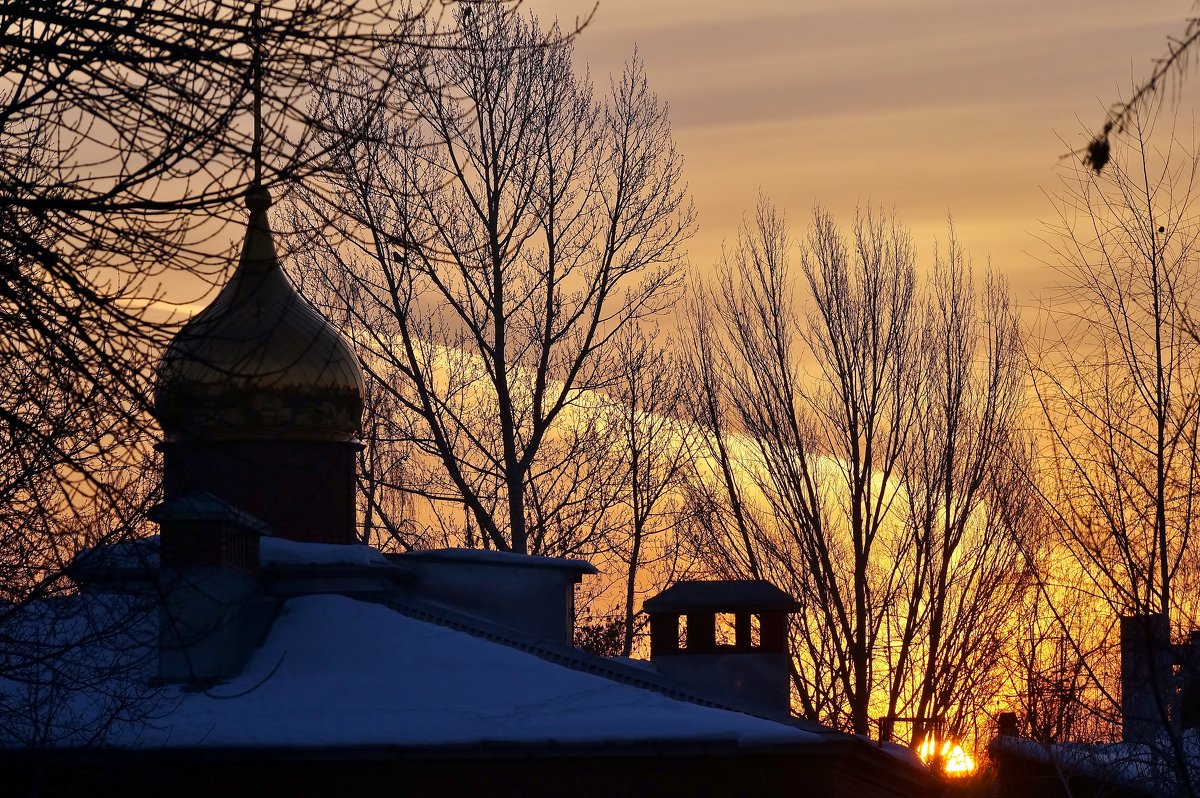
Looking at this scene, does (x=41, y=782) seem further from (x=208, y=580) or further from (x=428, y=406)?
(x=428, y=406)

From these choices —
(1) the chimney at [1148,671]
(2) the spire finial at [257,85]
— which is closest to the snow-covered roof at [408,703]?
(1) the chimney at [1148,671]

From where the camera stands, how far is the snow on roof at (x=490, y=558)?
765 inches

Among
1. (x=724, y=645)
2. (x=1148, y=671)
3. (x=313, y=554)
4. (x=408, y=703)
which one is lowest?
(x=408, y=703)

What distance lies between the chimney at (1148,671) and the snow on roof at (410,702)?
2.66m

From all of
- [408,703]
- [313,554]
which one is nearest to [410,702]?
[408,703]

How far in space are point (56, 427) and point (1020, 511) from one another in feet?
56.7

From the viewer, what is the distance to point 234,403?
267 inches

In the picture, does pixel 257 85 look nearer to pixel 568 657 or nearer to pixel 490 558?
pixel 568 657

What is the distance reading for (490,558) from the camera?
64.1 ft

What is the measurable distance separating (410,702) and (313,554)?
3.27 m

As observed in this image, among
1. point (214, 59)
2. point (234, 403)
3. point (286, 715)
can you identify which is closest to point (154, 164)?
point (214, 59)

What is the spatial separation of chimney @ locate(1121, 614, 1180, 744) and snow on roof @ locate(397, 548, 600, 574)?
21.3ft

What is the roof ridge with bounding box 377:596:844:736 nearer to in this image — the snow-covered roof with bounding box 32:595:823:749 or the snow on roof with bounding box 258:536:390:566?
the snow on roof with bounding box 258:536:390:566

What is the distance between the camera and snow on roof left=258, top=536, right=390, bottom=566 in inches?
693
